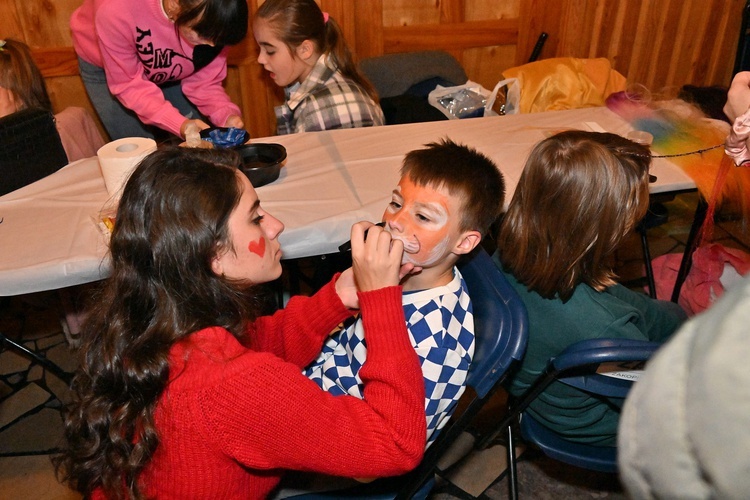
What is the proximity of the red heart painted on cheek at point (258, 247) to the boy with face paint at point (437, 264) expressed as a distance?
0.31 m

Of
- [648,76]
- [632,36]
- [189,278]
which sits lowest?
[648,76]

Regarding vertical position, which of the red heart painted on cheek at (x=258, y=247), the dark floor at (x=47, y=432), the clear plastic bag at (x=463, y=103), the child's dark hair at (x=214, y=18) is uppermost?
the child's dark hair at (x=214, y=18)

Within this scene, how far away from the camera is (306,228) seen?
174 centimetres

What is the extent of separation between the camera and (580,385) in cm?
129

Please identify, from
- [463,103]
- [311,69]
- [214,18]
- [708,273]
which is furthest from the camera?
[463,103]

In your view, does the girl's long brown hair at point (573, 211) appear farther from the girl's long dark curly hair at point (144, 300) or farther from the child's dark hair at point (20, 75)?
the child's dark hair at point (20, 75)

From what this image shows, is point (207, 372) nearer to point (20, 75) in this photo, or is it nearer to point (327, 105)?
point (327, 105)

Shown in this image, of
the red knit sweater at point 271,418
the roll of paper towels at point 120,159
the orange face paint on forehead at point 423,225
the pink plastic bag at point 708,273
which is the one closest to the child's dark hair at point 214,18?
the roll of paper towels at point 120,159

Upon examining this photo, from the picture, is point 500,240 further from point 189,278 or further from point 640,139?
point 640,139

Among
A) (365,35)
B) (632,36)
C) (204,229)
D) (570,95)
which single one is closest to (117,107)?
(365,35)

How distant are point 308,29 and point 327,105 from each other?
0.34 meters

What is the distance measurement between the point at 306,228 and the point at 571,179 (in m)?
0.74

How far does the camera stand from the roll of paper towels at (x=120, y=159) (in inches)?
68.9

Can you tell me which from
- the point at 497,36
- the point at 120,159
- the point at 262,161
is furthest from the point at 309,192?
the point at 497,36
